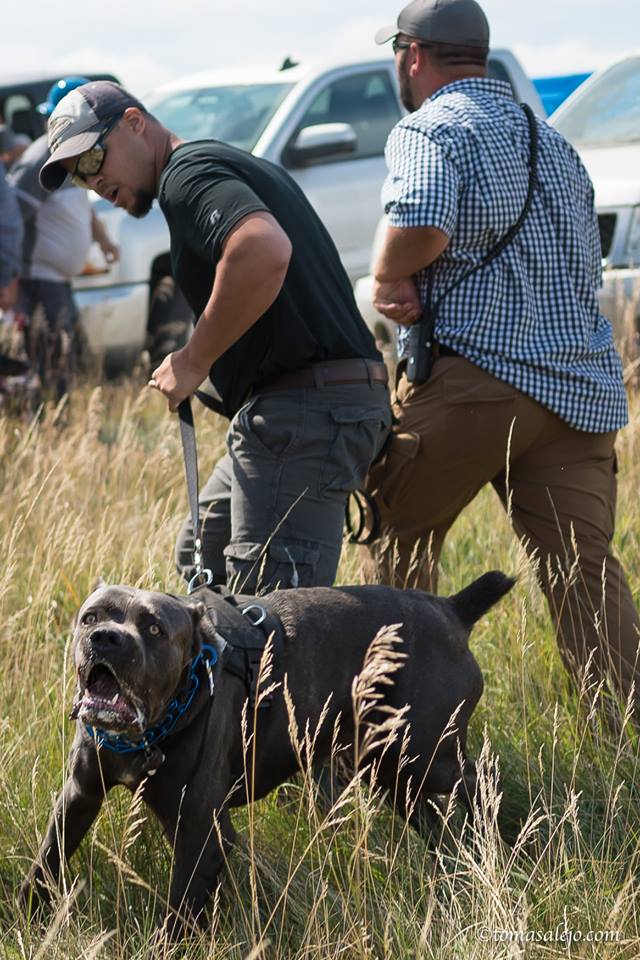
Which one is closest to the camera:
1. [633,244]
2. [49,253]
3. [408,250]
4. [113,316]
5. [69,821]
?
[69,821]

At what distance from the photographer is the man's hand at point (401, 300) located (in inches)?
160

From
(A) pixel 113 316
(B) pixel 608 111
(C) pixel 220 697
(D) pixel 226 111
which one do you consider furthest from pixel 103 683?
(B) pixel 608 111

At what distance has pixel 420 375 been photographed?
411cm

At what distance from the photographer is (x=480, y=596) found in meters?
3.62

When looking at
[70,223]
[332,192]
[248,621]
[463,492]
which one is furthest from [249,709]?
[332,192]

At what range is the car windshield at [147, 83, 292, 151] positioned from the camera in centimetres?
950

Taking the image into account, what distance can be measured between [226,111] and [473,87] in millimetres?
5886

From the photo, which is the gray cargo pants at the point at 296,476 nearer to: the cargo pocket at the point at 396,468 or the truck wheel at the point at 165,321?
the cargo pocket at the point at 396,468

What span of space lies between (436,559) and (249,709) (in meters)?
1.35

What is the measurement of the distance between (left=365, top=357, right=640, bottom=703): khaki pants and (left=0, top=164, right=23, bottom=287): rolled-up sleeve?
4.07 m

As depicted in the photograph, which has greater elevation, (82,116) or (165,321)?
(82,116)

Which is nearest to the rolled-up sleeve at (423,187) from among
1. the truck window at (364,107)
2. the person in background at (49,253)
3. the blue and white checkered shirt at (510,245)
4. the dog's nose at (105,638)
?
the blue and white checkered shirt at (510,245)

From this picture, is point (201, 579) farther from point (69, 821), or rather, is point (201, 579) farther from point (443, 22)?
point (443, 22)

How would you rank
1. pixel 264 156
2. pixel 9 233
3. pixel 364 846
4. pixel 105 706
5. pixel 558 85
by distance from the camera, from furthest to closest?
1. pixel 558 85
2. pixel 264 156
3. pixel 9 233
4. pixel 364 846
5. pixel 105 706
